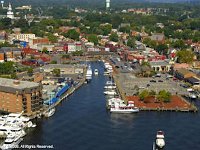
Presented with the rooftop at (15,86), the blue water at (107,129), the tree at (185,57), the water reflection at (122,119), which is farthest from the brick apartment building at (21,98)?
the tree at (185,57)

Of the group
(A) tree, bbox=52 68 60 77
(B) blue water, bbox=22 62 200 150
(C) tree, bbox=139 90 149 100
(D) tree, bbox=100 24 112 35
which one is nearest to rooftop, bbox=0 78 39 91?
(B) blue water, bbox=22 62 200 150

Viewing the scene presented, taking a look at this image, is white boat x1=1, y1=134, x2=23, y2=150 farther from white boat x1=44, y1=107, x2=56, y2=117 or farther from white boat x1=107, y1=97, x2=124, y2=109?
white boat x1=107, y1=97, x2=124, y2=109

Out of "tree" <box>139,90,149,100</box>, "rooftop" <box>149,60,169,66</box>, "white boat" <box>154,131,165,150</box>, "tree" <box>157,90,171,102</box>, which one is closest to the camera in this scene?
"white boat" <box>154,131,165,150</box>

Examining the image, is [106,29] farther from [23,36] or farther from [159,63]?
[159,63]

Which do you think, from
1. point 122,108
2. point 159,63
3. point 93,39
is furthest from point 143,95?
point 93,39

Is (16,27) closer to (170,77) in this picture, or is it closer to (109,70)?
(109,70)

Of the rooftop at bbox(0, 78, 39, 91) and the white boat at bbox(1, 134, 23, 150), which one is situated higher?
the rooftop at bbox(0, 78, 39, 91)
